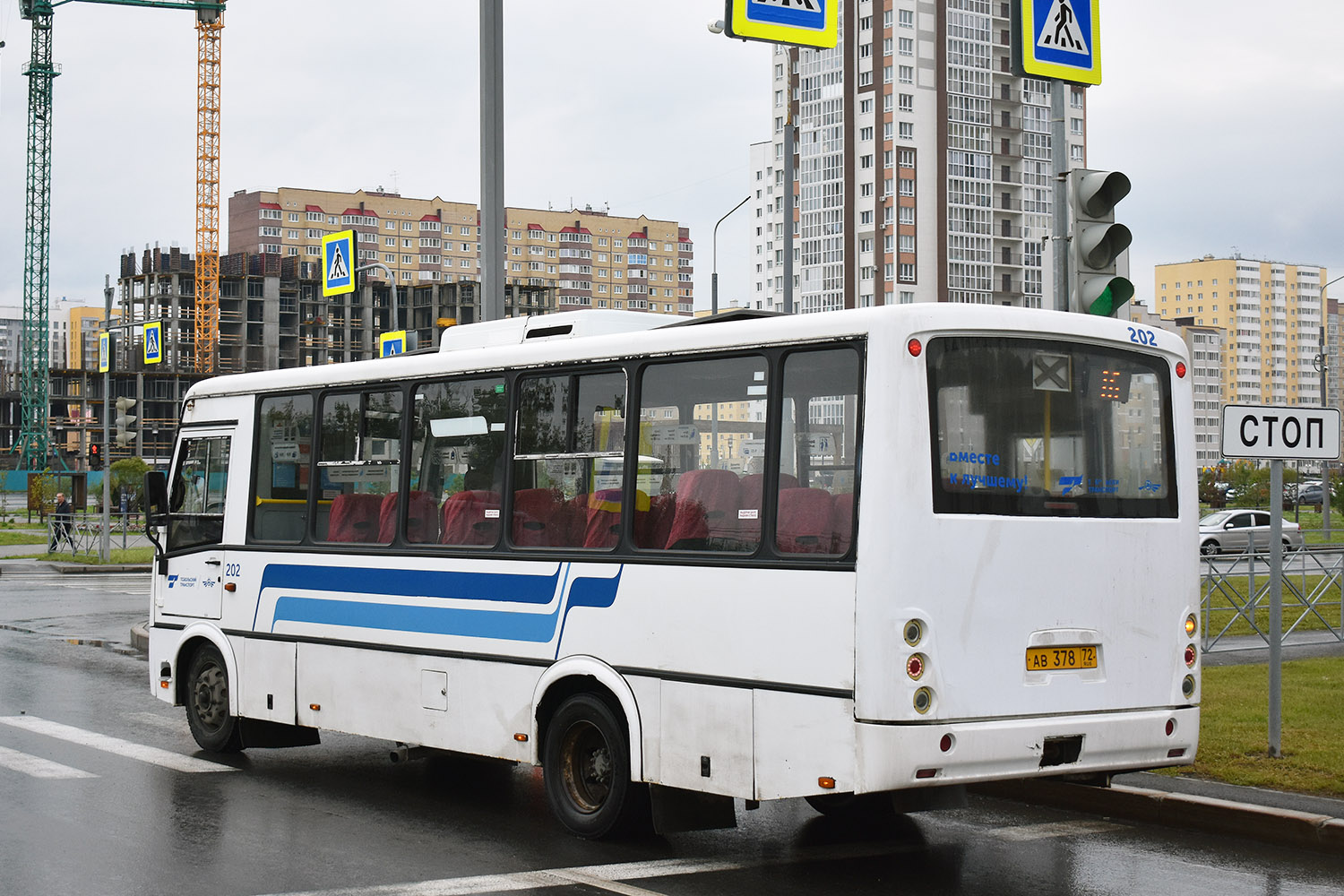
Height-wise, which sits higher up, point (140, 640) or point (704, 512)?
point (704, 512)

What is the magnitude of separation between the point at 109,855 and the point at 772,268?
14717 centimetres

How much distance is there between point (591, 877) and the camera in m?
7.59

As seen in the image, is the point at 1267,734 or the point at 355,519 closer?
the point at 355,519

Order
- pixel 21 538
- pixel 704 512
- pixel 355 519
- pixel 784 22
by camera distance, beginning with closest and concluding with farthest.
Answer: pixel 704 512
pixel 355 519
pixel 784 22
pixel 21 538

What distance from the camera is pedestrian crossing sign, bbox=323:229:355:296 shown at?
27.2 m

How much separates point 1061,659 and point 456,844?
334cm

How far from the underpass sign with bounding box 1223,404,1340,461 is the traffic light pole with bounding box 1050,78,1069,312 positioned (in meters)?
1.34

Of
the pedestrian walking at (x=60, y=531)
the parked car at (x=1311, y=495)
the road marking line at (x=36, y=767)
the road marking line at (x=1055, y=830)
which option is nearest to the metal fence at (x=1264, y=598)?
the road marking line at (x=1055, y=830)

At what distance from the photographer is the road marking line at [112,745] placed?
1098cm

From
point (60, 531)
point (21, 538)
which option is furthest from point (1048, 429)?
point (21, 538)

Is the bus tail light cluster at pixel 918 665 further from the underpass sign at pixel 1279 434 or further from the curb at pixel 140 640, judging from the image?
the curb at pixel 140 640

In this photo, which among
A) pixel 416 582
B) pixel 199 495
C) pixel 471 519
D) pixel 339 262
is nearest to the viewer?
pixel 471 519

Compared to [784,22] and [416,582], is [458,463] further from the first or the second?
[784,22]

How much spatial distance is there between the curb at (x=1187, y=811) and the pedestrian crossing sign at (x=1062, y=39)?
16.4 feet
